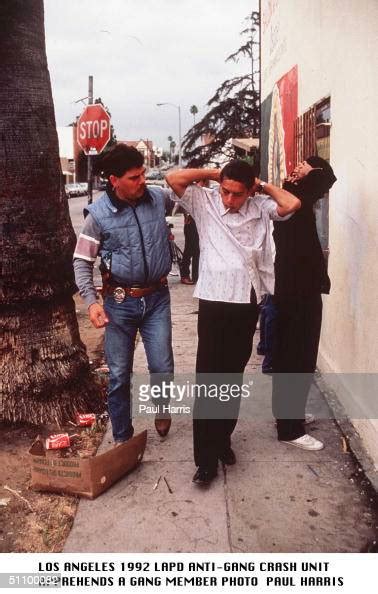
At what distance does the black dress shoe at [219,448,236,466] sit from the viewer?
3799 mm

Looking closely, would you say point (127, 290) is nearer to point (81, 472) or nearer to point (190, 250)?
point (81, 472)

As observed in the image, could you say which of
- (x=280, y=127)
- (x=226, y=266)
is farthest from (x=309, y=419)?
(x=280, y=127)

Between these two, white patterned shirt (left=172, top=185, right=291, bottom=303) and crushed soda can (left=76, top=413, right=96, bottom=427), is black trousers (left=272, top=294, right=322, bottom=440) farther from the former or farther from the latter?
crushed soda can (left=76, top=413, right=96, bottom=427)

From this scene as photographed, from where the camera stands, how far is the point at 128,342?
3.83m

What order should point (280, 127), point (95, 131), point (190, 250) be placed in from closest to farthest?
point (280, 127) → point (190, 250) → point (95, 131)

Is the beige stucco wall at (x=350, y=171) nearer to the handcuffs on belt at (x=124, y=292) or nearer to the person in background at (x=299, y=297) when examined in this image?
the person in background at (x=299, y=297)

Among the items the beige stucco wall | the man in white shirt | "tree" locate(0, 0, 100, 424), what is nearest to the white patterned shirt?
the man in white shirt

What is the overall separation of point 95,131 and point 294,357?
40.7ft

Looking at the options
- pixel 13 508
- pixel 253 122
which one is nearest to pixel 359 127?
pixel 13 508

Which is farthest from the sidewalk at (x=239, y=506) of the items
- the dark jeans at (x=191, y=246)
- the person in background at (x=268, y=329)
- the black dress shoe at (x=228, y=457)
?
the dark jeans at (x=191, y=246)

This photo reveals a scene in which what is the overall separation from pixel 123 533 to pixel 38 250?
6.91 feet

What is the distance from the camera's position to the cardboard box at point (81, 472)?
11.0 feet
